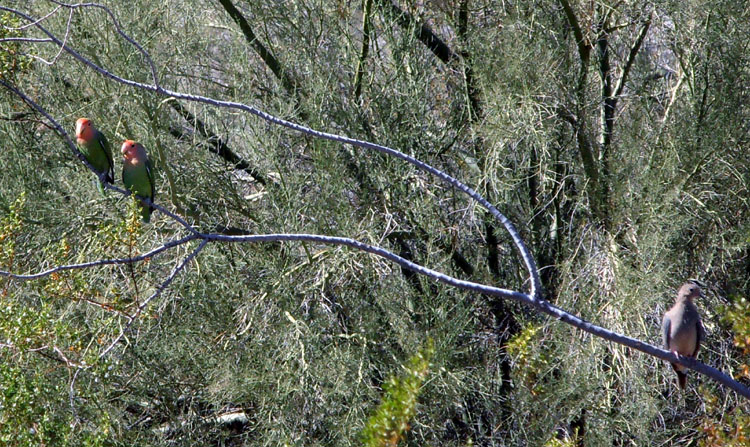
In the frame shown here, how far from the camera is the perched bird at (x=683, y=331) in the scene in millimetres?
4746

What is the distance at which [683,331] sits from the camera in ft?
15.7

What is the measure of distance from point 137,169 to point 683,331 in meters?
3.68

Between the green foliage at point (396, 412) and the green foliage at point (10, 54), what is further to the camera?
the green foliage at point (10, 54)

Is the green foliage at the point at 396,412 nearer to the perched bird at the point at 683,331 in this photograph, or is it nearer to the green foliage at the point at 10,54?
the perched bird at the point at 683,331

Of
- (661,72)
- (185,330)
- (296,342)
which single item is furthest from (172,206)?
(661,72)

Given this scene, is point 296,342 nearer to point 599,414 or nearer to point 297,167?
point 297,167

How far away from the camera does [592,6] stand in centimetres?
714

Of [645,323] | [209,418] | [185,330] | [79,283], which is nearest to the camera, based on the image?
[79,283]

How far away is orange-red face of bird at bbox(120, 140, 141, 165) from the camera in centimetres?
598

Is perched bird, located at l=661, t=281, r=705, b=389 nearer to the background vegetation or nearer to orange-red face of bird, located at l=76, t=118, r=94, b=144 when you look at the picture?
the background vegetation

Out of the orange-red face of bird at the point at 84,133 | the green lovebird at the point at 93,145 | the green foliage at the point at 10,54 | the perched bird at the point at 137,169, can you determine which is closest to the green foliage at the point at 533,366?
the perched bird at the point at 137,169

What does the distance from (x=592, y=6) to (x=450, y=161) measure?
173 cm

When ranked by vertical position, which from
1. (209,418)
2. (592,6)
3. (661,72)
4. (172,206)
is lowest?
(209,418)

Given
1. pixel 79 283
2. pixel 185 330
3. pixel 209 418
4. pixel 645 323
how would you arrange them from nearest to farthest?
1. pixel 79 283
2. pixel 645 323
3. pixel 185 330
4. pixel 209 418
